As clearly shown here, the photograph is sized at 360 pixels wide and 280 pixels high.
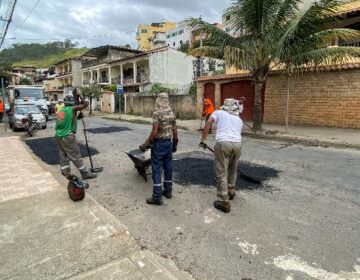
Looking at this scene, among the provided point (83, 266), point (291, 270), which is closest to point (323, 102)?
point (291, 270)

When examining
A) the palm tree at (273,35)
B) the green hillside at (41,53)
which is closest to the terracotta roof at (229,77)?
the palm tree at (273,35)

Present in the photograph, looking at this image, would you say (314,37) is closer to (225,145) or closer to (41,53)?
(225,145)

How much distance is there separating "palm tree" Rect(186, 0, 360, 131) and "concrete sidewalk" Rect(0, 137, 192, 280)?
908 centimetres

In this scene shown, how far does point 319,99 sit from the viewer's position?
43.4 ft

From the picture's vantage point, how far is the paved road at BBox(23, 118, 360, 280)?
321 cm

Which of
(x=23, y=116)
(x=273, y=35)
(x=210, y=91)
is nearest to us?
(x=273, y=35)

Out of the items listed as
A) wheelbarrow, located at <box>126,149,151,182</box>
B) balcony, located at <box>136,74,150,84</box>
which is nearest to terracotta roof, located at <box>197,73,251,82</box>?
wheelbarrow, located at <box>126,149,151,182</box>

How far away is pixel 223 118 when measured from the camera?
15.6 ft

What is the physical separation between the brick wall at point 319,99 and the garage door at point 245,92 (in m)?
1.08

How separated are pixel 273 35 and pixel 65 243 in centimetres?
1061

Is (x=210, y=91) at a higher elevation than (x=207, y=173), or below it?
higher

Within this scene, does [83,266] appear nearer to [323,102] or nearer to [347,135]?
[347,135]

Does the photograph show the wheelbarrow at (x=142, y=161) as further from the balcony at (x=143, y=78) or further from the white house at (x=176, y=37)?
the white house at (x=176, y=37)

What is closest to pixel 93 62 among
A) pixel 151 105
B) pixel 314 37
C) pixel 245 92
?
pixel 151 105
